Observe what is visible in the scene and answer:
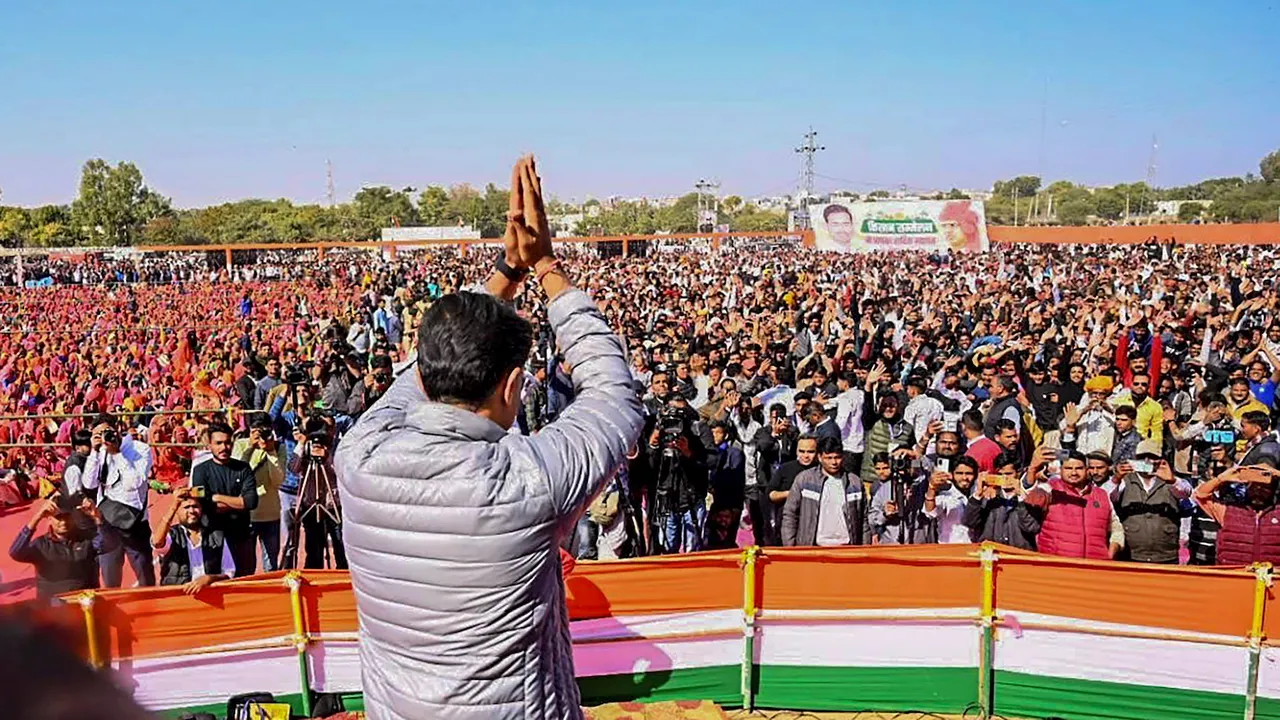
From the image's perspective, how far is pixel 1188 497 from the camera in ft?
20.0

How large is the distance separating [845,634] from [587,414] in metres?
3.81

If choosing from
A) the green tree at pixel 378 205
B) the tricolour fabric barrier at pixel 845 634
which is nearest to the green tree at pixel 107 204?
the green tree at pixel 378 205

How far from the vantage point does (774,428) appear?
25.8 feet

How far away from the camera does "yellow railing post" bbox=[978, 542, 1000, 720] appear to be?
4.78 m

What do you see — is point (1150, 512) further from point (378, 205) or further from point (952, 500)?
point (378, 205)

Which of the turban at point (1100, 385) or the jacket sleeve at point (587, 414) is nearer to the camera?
the jacket sleeve at point (587, 414)

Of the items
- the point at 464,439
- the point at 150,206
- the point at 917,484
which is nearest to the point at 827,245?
the point at 917,484

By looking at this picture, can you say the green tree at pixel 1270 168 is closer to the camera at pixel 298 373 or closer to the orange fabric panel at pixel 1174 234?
the orange fabric panel at pixel 1174 234

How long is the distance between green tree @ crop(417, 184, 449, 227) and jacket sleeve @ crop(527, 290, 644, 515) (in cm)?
10580

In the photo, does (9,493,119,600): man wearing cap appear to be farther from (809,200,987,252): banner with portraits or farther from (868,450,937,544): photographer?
(809,200,987,252): banner with portraits

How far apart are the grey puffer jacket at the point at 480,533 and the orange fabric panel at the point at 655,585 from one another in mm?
3191

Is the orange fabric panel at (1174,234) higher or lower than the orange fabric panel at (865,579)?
higher

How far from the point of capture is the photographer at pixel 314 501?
6.72 metres

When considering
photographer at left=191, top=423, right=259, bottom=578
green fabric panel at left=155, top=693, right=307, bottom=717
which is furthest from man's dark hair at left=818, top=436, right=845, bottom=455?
photographer at left=191, top=423, right=259, bottom=578
